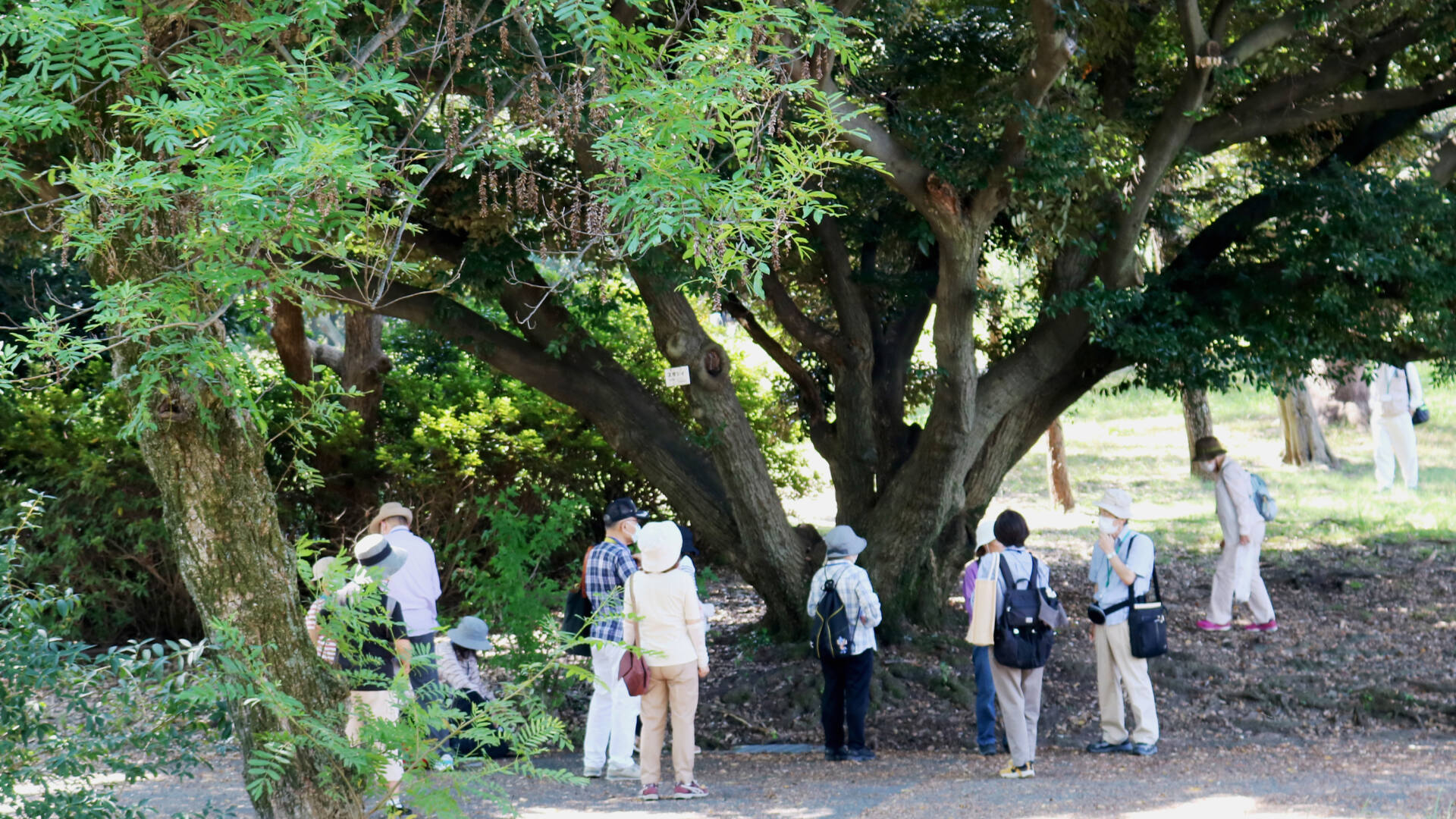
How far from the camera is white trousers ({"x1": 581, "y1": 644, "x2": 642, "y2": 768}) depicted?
806cm

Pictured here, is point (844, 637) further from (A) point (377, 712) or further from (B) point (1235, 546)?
(B) point (1235, 546)

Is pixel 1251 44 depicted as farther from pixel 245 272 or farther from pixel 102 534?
pixel 102 534

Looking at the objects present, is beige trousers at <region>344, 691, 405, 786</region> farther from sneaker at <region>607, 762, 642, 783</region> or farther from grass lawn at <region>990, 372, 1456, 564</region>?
grass lawn at <region>990, 372, 1456, 564</region>

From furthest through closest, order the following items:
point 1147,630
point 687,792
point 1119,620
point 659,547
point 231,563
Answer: point 1119,620, point 1147,630, point 687,792, point 659,547, point 231,563

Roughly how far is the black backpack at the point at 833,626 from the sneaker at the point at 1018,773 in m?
1.22

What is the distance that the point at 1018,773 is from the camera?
7.93m

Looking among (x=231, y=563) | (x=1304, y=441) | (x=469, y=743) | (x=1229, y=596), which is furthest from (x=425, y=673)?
(x=1304, y=441)

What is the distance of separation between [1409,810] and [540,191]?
21.6ft

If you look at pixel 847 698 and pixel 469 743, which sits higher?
pixel 847 698

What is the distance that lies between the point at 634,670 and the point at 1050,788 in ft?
8.29

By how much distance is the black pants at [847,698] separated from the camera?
27.9 ft

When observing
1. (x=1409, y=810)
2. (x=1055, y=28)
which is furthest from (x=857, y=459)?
(x=1409, y=810)

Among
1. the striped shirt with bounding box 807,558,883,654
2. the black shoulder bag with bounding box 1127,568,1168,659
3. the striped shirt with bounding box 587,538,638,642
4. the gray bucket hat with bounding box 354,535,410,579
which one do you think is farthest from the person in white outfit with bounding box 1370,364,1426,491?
the gray bucket hat with bounding box 354,535,410,579

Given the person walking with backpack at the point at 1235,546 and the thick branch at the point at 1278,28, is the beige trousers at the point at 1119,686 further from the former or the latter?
the thick branch at the point at 1278,28
